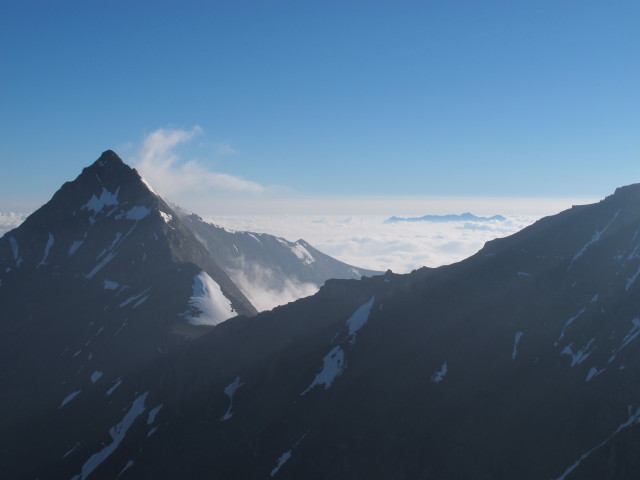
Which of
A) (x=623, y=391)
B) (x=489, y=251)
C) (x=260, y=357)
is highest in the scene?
(x=489, y=251)

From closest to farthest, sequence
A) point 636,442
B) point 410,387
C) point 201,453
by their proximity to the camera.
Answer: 1. point 636,442
2. point 410,387
3. point 201,453

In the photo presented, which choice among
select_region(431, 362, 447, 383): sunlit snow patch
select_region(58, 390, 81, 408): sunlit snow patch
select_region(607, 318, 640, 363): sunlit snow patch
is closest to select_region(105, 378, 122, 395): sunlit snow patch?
select_region(58, 390, 81, 408): sunlit snow patch

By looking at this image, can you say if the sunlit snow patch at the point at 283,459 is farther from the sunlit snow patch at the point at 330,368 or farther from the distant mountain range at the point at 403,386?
the sunlit snow patch at the point at 330,368

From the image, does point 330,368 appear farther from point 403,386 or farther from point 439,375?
point 439,375

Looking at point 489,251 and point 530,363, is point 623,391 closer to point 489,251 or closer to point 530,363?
point 530,363

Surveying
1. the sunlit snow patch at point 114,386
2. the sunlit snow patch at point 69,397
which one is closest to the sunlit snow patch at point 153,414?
the sunlit snow patch at point 114,386

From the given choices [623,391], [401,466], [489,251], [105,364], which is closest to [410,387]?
[401,466]
